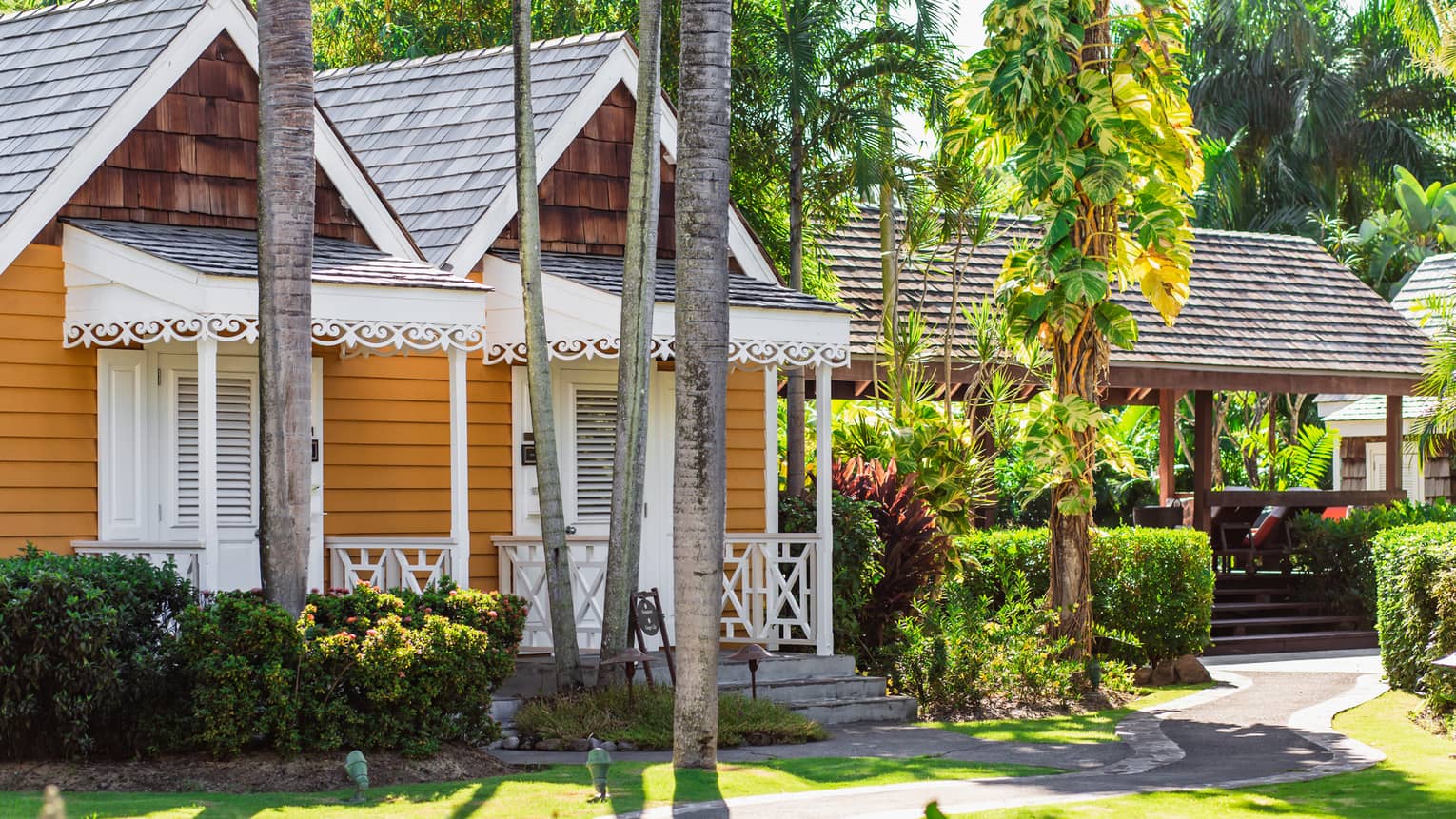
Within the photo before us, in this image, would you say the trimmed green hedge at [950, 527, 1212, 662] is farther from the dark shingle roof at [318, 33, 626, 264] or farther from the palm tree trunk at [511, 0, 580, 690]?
the dark shingle roof at [318, 33, 626, 264]

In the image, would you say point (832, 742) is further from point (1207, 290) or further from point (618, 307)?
point (1207, 290)

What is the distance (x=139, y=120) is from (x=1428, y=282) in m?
25.0

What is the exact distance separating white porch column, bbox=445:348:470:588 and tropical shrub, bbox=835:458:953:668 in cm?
442

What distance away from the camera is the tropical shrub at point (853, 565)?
16.2 meters

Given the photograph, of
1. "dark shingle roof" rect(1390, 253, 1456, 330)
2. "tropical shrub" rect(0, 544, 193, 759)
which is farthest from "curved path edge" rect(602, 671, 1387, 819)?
"dark shingle roof" rect(1390, 253, 1456, 330)

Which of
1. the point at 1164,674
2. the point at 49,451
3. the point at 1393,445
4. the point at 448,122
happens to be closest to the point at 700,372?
the point at 49,451

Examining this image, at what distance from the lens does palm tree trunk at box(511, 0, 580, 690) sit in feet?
43.5

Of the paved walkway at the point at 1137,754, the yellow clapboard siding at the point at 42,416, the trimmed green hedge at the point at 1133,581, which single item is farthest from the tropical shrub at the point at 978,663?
the yellow clapboard siding at the point at 42,416

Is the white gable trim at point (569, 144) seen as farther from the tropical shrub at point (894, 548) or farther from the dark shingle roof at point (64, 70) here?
the dark shingle roof at point (64, 70)

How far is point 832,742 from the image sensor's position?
511 inches

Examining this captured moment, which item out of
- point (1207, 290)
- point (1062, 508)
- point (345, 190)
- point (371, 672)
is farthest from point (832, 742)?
point (1207, 290)

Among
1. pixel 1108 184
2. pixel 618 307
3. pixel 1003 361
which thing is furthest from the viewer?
pixel 1003 361

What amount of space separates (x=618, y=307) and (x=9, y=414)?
14.7ft

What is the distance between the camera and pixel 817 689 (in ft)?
48.0
